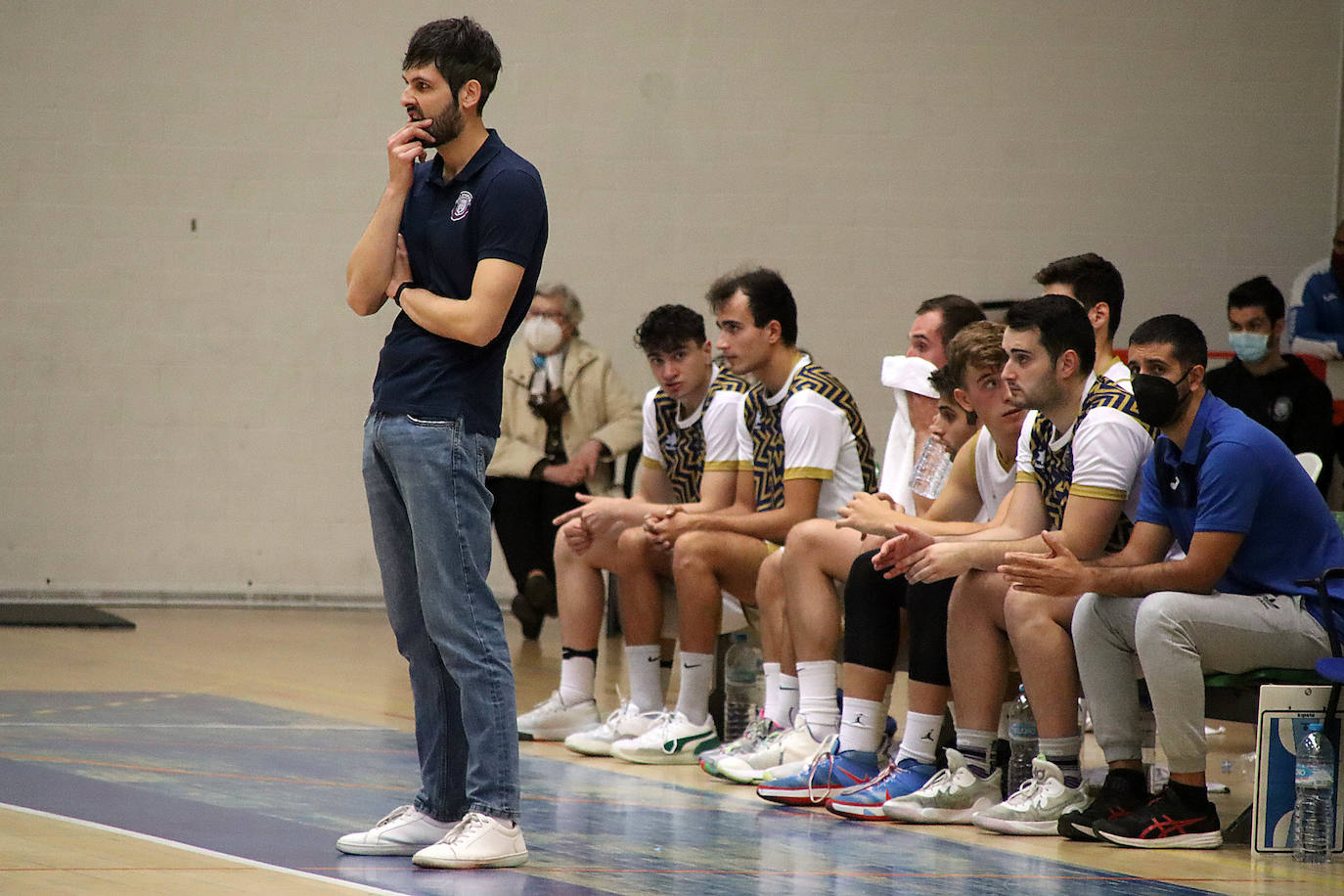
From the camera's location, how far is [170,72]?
7.24 meters

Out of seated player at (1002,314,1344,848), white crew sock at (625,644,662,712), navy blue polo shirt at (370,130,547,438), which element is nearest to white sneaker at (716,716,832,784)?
white crew sock at (625,644,662,712)

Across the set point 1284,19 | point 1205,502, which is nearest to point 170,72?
point 1284,19

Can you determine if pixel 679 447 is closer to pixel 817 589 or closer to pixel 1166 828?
pixel 817 589

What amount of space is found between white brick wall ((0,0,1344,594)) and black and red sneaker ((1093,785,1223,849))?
4412 mm

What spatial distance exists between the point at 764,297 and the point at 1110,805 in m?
1.57

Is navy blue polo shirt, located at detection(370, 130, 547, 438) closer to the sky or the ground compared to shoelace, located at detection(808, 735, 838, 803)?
closer to the sky

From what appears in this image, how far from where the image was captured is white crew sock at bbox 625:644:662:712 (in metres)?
4.30

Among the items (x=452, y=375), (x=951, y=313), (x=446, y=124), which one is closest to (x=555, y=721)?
(x=951, y=313)

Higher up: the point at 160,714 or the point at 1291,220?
the point at 1291,220

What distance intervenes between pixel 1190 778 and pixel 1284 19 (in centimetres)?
532

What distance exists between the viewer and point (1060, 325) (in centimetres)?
331

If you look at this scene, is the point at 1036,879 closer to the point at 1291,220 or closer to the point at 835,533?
the point at 835,533

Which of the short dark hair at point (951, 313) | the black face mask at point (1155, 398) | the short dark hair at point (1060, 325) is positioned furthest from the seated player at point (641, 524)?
the black face mask at point (1155, 398)

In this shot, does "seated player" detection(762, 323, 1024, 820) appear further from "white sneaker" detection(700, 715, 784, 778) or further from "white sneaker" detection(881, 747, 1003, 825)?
"white sneaker" detection(700, 715, 784, 778)
